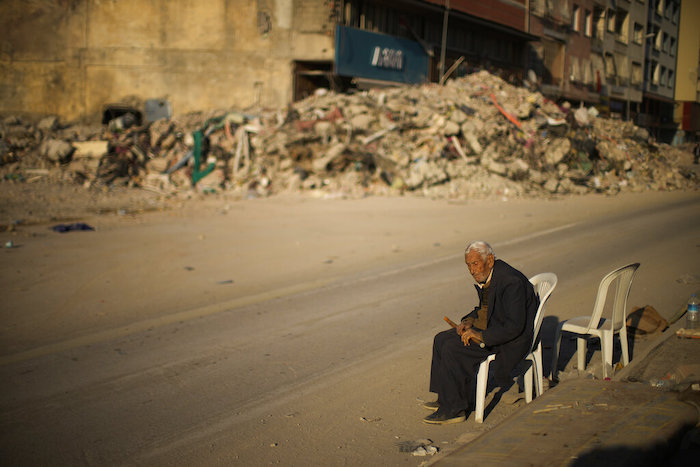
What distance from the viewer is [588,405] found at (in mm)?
3482

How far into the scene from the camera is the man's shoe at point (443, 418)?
3.94 metres

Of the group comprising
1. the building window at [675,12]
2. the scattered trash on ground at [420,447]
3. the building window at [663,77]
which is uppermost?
the building window at [675,12]

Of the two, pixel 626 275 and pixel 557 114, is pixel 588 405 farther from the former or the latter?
pixel 557 114

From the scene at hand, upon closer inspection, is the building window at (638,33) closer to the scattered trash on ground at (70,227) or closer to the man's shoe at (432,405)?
the scattered trash on ground at (70,227)

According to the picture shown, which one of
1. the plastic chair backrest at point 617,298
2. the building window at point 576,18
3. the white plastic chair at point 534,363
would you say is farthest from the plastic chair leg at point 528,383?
the building window at point 576,18

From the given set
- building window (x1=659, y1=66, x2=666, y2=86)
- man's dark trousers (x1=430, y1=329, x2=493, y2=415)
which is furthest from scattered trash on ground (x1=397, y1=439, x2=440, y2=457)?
building window (x1=659, y1=66, x2=666, y2=86)

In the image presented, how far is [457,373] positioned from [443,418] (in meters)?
0.34

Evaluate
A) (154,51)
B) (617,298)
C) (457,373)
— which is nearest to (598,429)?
(457,373)

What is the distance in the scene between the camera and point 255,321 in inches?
253

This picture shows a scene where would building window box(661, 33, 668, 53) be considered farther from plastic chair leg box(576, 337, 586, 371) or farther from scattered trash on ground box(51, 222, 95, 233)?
plastic chair leg box(576, 337, 586, 371)

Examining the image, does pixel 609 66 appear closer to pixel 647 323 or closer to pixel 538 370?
pixel 647 323

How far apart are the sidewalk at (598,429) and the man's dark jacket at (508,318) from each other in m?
0.33

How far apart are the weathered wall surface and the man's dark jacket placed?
21288 mm

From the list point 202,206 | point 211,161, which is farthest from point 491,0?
point 202,206
